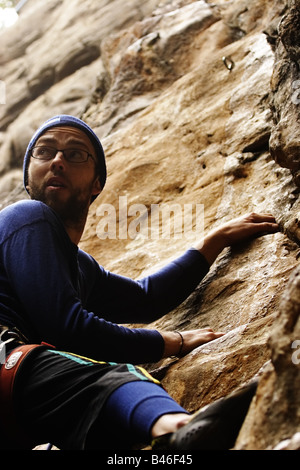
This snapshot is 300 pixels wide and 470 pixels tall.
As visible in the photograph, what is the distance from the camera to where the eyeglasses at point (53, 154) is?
148 inches

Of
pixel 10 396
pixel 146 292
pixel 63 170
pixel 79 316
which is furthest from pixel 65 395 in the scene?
pixel 63 170

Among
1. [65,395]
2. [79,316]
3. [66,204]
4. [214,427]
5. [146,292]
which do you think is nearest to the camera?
[214,427]

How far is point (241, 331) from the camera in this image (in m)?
2.98

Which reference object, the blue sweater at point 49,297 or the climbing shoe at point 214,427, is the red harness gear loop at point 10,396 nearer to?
the blue sweater at point 49,297

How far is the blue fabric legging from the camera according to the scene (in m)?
1.88

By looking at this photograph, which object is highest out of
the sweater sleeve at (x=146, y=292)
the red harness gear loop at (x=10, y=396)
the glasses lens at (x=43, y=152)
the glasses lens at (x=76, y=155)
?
the glasses lens at (x=43, y=152)

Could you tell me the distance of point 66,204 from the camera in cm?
353

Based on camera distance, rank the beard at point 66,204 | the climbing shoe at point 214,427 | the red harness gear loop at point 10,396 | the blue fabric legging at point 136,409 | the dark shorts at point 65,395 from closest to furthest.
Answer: the climbing shoe at point 214,427 → the blue fabric legging at point 136,409 → the dark shorts at point 65,395 → the red harness gear loop at point 10,396 → the beard at point 66,204

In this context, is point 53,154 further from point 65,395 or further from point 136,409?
point 136,409

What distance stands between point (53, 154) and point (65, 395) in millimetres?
2197

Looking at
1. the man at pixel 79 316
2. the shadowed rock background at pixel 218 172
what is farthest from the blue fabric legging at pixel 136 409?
the shadowed rock background at pixel 218 172
